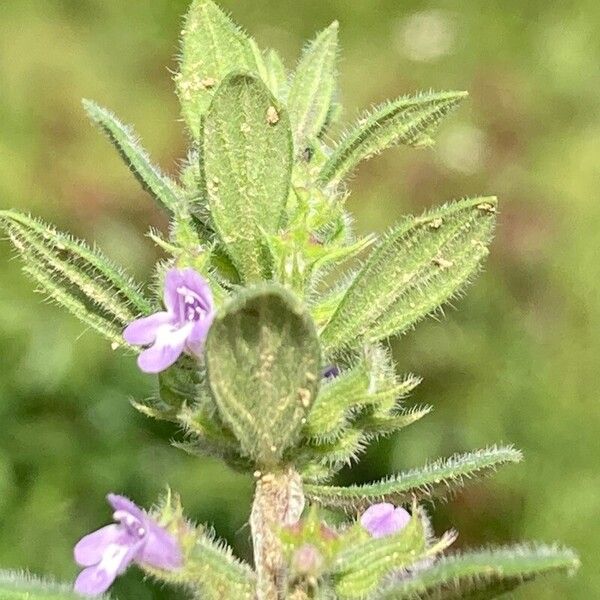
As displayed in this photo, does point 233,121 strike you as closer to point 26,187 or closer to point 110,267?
point 110,267

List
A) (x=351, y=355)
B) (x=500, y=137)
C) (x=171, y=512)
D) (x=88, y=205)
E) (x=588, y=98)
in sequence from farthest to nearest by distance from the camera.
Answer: (x=588, y=98)
(x=500, y=137)
(x=88, y=205)
(x=351, y=355)
(x=171, y=512)

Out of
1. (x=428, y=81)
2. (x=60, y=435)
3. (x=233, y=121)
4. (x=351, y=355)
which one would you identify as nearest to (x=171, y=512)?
(x=351, y=355)

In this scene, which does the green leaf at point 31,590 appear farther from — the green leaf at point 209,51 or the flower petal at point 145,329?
Result: the green leaf at point 209,51

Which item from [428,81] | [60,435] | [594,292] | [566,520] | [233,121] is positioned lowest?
[233,121]

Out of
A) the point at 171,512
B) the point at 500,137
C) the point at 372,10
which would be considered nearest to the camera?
the point at 171,512

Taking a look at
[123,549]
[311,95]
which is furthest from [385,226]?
[123,549]

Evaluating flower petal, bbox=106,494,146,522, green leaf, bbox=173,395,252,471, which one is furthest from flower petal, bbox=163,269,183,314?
flower petal, bbox=106,494,146,522

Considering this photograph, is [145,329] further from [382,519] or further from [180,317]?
[382,519]

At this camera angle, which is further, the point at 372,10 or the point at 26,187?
the point at 372,10
